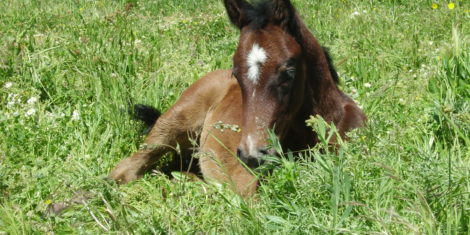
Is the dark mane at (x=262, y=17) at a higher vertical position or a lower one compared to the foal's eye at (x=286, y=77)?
higher

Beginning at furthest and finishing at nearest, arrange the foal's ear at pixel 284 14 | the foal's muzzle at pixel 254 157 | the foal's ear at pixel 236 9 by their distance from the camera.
A: the foal's ear at pixel 236 9
the foal's ear at pixel 284 14
the foal's muzzle at pixel 254 157

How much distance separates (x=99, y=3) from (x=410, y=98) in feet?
21.4

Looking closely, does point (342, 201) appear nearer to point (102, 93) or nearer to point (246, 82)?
point (246, 82)

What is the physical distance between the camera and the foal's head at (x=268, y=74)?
3615 millimetres

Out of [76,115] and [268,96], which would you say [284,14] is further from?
[76,115]

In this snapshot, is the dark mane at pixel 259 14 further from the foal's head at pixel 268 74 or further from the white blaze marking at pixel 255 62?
the white blaze marking at pixel 255 62

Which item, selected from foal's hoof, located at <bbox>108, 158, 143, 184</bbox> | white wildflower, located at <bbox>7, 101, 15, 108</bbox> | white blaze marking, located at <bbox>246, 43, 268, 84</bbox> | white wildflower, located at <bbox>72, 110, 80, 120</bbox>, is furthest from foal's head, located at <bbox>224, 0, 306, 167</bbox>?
white wildflower, located at <bbox>7, 101, 15, 108</bbox>

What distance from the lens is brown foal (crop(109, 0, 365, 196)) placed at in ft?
12.1

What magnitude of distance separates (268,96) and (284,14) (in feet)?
2.15

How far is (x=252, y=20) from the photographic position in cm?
406

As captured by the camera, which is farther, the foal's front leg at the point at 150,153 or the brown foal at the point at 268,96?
the foal's front leg at the point at 150,153

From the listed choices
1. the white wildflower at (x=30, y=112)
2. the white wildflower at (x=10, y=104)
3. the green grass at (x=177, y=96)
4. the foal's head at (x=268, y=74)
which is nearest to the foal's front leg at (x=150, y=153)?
the green grass at (x=177, y=96)

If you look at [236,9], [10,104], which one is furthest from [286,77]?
[10,104]

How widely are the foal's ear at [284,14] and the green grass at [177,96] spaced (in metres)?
0.86
